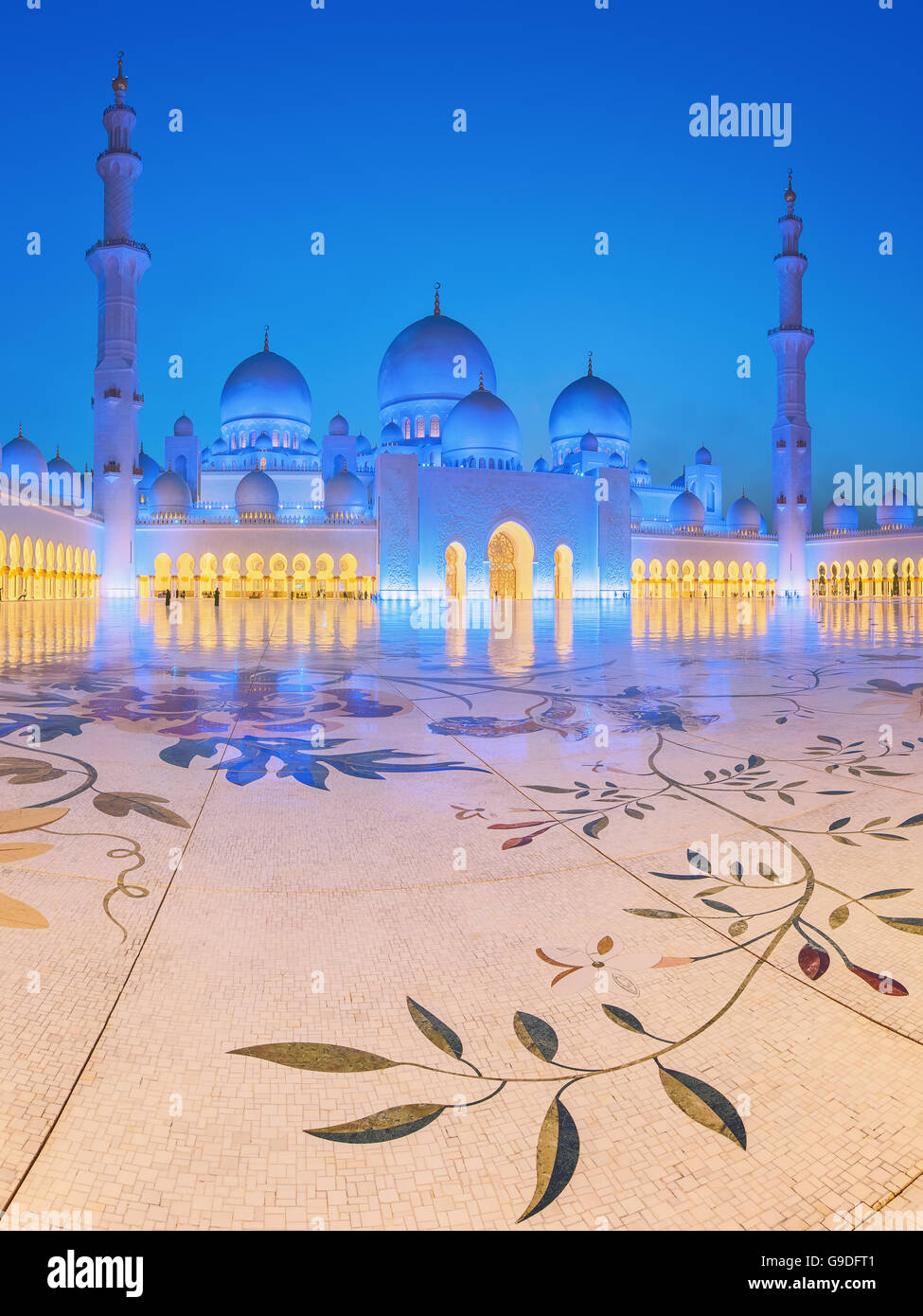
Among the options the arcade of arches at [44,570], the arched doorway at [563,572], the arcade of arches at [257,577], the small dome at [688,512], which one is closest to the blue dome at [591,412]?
the small dome at [688,512]

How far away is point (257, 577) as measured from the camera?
28.2 metres

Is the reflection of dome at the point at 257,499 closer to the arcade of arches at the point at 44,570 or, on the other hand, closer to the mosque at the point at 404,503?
the mosque at the point at 404,503

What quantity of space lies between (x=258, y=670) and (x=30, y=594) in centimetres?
1908

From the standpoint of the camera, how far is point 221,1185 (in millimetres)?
823

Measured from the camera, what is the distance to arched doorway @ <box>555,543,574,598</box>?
2838 centimetres

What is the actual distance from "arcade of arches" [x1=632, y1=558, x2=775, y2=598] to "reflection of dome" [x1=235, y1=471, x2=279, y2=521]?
48.7 feet

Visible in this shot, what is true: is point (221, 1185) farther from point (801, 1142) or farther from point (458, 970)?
point (801, 1142)

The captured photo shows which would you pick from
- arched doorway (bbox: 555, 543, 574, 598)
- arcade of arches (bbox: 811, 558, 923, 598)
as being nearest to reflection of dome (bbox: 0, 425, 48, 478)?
arched doorway (bbox: 555, 543, 574, 598)

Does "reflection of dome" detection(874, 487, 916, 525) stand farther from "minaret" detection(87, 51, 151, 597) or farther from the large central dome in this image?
"minaret" detection(87, 51, 151, 597)

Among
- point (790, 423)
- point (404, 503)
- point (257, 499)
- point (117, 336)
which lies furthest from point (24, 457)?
point (790, 423)

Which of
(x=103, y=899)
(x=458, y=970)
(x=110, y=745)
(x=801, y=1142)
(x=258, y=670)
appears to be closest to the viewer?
(x=801, y=1142)

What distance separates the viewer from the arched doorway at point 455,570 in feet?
87.6

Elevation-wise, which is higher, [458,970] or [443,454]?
[443,454]

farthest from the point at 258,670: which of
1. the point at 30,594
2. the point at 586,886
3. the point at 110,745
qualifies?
the point at 30,594
